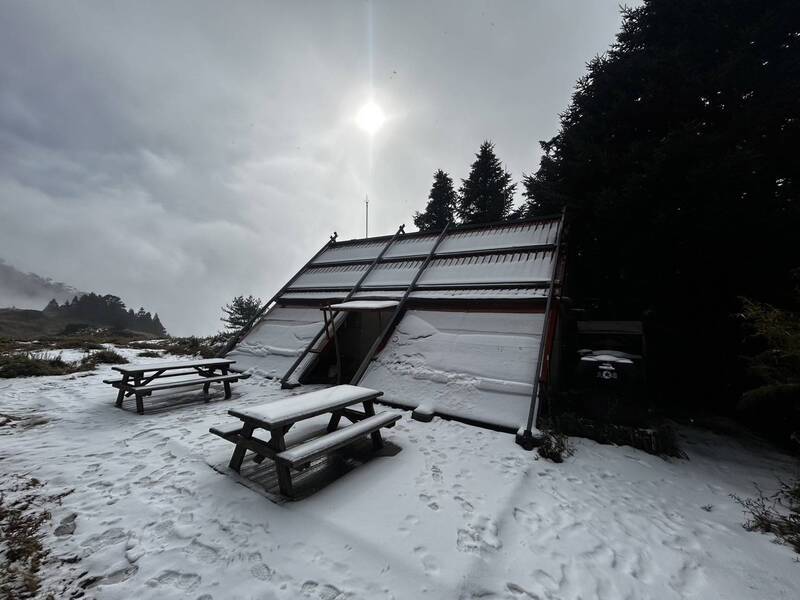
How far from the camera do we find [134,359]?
10758 mm

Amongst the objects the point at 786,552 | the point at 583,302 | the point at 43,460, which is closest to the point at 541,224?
the point at 583,302

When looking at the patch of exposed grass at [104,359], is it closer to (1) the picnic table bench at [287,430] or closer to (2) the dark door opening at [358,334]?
(2) the dark door opening at [358,334]

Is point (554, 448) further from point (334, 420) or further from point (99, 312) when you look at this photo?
point (99, 312)

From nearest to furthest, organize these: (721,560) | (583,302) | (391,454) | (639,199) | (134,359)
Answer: (721,560)
(391,454)
(639,199)
(583,302)
(134,359)

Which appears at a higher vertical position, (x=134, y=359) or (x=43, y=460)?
(x=134, y=359)

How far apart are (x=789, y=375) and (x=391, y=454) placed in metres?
5.54

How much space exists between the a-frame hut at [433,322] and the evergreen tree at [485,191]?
12.5m

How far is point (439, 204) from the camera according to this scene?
2594cm

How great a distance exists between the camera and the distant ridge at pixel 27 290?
16400 centimetres

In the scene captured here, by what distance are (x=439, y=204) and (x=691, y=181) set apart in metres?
20.6

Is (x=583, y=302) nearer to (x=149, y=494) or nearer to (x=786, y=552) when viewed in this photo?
(x=786, y=552)

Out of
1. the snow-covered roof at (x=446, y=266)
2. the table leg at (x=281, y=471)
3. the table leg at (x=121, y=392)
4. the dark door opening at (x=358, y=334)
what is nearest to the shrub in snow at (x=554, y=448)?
the snow-covered roof at (x=446, y=266)

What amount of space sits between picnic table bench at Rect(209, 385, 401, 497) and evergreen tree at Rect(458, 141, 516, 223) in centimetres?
2056

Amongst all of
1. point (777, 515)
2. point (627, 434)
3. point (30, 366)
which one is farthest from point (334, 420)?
point (30, 366)
